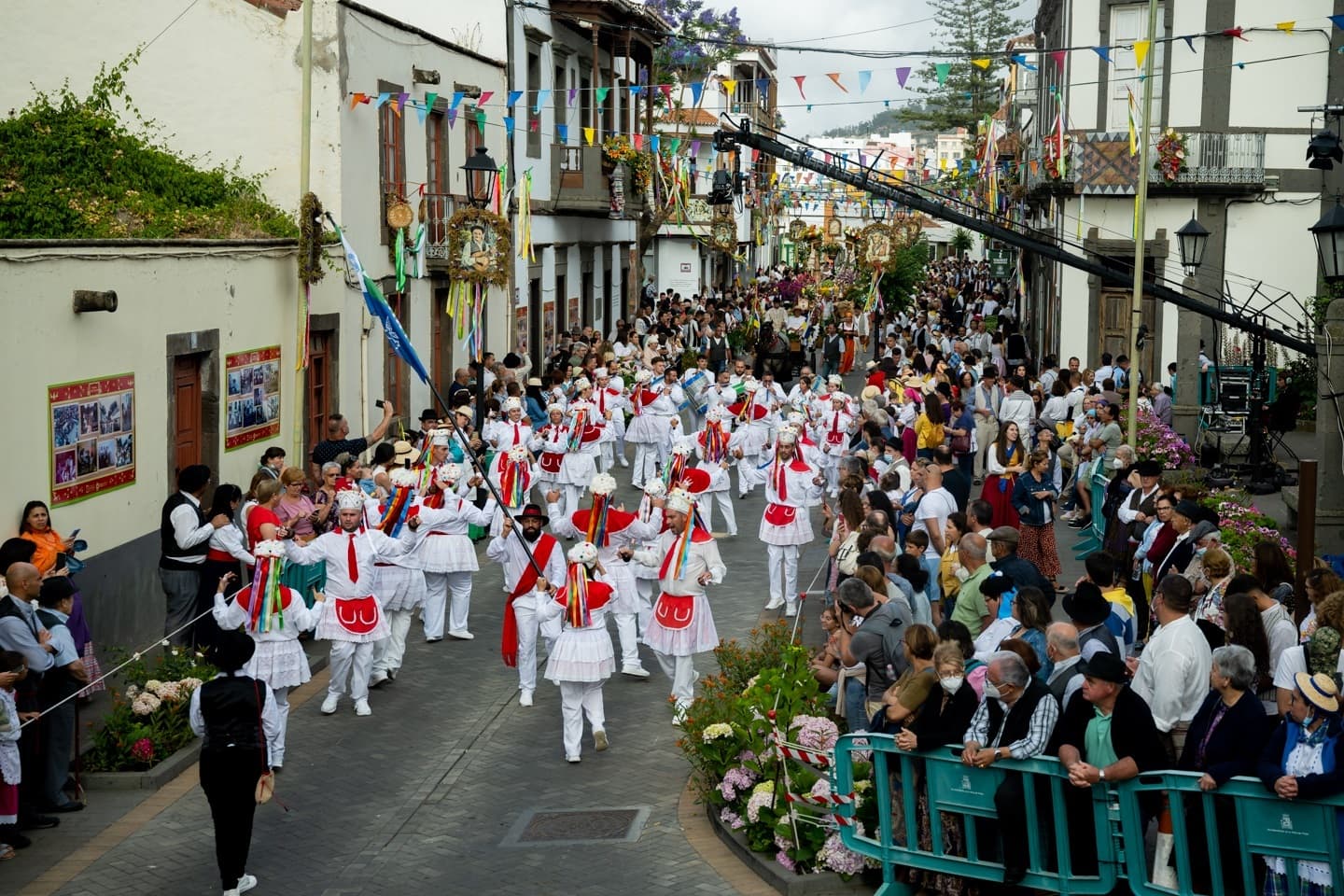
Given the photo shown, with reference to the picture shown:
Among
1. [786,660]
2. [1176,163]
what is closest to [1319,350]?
[786,660]

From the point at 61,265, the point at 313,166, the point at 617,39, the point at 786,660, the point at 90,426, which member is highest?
the point at 617,39

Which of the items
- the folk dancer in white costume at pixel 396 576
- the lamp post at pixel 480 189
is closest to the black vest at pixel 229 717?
the folk dancer in white costume at pixel 396 576

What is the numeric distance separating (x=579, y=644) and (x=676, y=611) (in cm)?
116

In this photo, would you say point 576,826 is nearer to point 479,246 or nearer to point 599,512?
point 599,512

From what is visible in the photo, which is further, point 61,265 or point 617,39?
point 617,39

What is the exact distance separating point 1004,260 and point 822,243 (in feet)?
48.7

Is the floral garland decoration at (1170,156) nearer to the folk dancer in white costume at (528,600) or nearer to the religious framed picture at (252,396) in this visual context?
the religious framed picture at (252,396)

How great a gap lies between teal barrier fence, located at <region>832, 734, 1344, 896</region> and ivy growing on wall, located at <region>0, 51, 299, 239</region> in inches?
454

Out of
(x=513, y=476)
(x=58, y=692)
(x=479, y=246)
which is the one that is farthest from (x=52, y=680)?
(x=479, y=246)

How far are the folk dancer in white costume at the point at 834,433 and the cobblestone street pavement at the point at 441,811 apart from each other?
624cm

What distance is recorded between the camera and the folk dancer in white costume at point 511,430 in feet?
63.7

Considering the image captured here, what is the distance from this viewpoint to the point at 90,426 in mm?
13648

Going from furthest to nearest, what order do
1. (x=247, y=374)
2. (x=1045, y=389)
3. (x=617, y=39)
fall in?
1. (x=617, y=39)
2. (x=1045, y=389)
3. (x=247, y=374)

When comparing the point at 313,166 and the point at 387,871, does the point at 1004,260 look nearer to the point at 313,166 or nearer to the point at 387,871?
the point at 313,166
